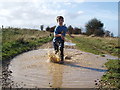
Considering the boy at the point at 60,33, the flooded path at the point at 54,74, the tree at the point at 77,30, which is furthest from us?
the tree at the point at 77,30

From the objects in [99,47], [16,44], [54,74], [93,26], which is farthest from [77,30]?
[54,74]

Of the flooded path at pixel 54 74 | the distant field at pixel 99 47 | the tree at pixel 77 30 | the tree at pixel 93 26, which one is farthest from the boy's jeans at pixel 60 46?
the tree at pixel 77 30

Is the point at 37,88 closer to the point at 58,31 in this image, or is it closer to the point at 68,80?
the point at 68,80

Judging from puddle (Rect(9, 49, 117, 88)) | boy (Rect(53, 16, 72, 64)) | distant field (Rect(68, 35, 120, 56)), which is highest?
boy (Rect(53, 16, 72, 64))

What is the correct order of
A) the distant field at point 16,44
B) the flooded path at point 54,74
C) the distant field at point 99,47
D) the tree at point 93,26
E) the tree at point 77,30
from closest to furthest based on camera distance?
1. the flooded path at point 54,74
2. the distant field at point 16,44
3. the distant field at point 99,47
4. the tree at point 93,26
5. the tree at point 77,30

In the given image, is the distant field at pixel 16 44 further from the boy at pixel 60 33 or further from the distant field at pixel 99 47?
the distant field at pixel 99 47

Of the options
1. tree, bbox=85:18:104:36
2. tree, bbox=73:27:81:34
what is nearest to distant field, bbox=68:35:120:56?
tree, bbox=85:18:104:36

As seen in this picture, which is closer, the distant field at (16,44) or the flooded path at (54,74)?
the flooded path at (54,74)

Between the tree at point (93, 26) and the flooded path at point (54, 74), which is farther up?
the tree at point (93, 26)

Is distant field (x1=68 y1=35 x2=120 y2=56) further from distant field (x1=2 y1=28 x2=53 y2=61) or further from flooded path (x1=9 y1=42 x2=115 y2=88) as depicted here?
flooded path (x1=9 y1=42 x2=115 y2=88)

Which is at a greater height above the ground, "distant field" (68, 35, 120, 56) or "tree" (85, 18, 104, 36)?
"tree" (85, 18, 104, 36)

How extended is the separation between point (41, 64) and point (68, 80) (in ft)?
9.04

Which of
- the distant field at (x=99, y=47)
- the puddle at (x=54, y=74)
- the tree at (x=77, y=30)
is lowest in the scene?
the puddle at (x=54, y=74)

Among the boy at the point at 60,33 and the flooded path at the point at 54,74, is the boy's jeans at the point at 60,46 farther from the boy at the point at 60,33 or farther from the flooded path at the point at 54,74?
the flooded path at the point at 54,74
